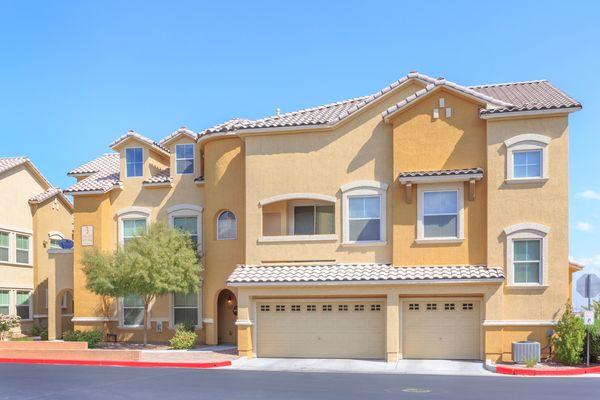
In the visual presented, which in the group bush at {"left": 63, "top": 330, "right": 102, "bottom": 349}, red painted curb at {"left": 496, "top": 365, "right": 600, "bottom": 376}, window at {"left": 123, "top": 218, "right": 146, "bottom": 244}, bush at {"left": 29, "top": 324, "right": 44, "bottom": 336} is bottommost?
bush at {"left": 29, "top": 324, "right": 44, "bottom": 336}

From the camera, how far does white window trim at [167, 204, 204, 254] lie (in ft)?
91.5

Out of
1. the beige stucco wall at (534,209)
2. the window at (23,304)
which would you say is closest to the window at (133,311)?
the window at (23,304)

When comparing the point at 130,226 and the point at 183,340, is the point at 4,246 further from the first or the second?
the point at 183,340

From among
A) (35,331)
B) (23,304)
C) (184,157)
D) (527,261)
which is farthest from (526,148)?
(23,304)

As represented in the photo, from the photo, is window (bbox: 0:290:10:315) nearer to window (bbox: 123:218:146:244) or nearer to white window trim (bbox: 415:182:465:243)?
window (bbox: 123:218:146:244)

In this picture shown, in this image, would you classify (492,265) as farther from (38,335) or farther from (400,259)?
(38,335)

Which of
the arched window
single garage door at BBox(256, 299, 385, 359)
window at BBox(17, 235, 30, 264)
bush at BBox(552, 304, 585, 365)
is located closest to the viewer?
bush at BBox(552, 304, 585, 365)

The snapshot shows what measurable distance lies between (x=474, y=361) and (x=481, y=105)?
882 centimetres

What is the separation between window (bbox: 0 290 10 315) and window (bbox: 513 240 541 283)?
24.9m

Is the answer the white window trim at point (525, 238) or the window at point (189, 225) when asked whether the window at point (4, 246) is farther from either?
the white window trim at point (525, 238)

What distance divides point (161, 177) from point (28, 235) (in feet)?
35.7

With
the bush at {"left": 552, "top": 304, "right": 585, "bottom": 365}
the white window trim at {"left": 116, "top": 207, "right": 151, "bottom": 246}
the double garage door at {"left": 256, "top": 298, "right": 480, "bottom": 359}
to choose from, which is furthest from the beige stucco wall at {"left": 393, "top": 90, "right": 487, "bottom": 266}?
the white window trim at {"left": 116, "top": 207, "right": 151, "bottom": 246}

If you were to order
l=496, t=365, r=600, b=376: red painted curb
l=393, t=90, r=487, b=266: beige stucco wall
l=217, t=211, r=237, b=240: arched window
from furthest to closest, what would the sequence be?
l=217, t=211, r=237, b=240: arched window, l=393, t=90, r=487, b=266: beige stucco wall, l=496, t=365, r=600, b=376: red painted curb

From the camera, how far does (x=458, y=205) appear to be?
23.0m
